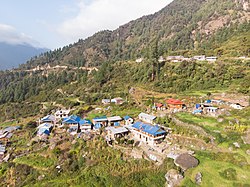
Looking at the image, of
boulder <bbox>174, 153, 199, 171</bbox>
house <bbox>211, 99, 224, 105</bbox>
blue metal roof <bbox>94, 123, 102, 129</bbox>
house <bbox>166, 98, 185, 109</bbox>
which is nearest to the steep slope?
house <bbox>166, 98, 185, 109</bbox>

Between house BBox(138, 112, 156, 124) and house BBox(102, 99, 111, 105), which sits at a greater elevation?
house BBox(138, 112, 156, 124)

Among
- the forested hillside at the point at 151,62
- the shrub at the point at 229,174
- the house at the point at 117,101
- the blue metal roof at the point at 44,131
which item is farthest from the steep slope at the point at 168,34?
the shrub at the point at 229,174

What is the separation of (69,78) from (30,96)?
1831 cm

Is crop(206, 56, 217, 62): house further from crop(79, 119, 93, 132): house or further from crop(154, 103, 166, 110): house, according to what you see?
crop(79, 119, 93, 132): house

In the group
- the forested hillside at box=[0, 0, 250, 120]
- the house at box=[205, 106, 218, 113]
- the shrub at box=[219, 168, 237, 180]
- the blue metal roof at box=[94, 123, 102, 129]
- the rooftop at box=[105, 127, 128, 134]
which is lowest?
the shrub at box=[219, 168, 237, 180]

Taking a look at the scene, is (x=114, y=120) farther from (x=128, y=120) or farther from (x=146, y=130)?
(x=146, y=130)

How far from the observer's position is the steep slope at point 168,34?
335ft

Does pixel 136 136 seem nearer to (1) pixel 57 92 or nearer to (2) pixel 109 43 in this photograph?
(1) pixel 57 92

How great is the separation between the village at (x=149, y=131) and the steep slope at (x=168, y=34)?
150 ft

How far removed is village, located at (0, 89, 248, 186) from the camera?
2770 cm

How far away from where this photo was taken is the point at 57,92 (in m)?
80.7

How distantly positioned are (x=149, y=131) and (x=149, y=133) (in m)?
0.34

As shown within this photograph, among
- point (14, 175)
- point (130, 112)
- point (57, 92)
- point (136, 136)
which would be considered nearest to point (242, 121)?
point (136, 136)

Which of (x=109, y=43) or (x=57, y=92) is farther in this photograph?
(x=109, y=43)
